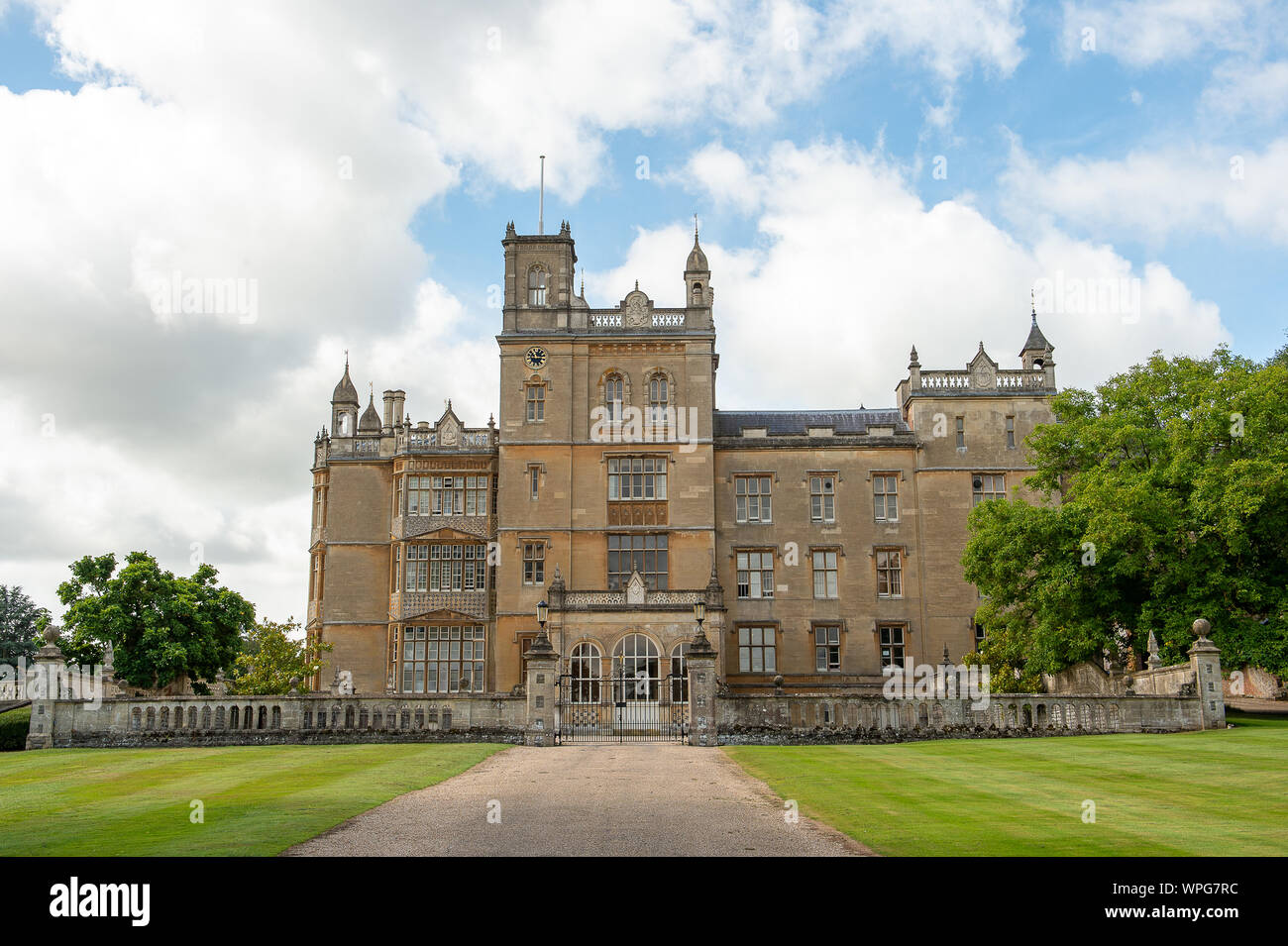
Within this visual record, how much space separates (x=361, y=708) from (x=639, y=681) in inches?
498

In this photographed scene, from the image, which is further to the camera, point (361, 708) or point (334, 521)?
point (334, 521)

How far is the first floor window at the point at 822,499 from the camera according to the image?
47.0 m

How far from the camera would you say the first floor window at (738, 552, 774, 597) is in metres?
46.1

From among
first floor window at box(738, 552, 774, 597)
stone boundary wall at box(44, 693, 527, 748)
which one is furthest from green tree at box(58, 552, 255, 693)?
first floor window at box(738, 552, 774, 597)

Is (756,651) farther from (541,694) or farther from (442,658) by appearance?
(541,694)

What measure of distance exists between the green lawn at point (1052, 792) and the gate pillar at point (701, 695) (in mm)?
3061

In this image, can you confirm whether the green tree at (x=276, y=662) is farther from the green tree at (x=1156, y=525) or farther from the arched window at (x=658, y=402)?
the green tree at (x=1156, y=525)

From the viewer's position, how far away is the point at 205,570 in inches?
1832

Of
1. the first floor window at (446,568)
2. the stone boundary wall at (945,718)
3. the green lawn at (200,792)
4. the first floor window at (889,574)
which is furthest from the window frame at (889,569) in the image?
the green lawn at (200,792)

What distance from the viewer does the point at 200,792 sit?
56.5 feet

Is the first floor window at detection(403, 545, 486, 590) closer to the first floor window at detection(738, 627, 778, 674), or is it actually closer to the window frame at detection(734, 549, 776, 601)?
the window frame at detection(734, 549, 776, 601)

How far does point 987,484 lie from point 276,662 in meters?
30.6

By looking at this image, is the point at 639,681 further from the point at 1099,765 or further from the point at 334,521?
the point at 1099,765
